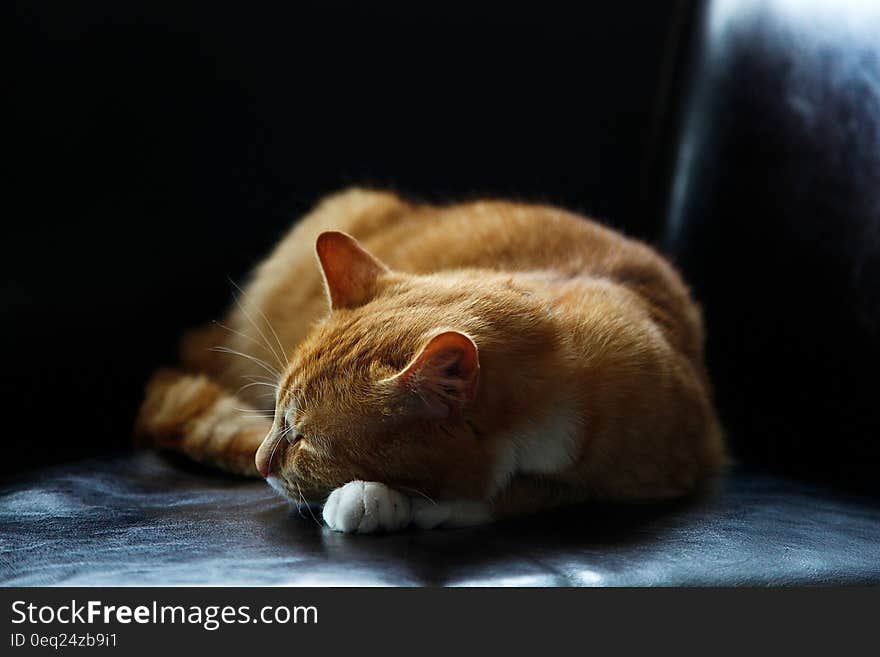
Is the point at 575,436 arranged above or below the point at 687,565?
above

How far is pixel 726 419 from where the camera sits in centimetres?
213

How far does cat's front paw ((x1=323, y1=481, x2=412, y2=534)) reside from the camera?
4.44ft

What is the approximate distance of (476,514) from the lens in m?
1.43

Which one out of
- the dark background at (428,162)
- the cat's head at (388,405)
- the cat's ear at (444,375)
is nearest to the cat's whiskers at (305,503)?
the cat's head at (388,405)

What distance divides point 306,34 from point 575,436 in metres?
1.23

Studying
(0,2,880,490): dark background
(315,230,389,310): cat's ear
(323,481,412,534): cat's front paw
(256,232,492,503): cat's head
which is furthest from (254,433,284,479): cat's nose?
(0,2,880,490): dark background

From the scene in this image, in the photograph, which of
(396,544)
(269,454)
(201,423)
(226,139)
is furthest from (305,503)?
(226,139)

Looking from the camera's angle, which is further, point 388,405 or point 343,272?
point 343,272

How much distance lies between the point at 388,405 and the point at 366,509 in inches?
5.6

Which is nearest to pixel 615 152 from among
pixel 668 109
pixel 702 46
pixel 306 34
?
pixel 668 109

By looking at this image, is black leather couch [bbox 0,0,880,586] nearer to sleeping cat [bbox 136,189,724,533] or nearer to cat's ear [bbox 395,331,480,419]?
sleeping cat [bbox 136,189,724,533]

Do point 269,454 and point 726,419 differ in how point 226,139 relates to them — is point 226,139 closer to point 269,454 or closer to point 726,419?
point 269,454

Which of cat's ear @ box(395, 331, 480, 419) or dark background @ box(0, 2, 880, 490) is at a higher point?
dark background @ box(0, 2, 880, 490)

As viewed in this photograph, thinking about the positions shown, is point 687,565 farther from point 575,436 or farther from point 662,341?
point 662,341
